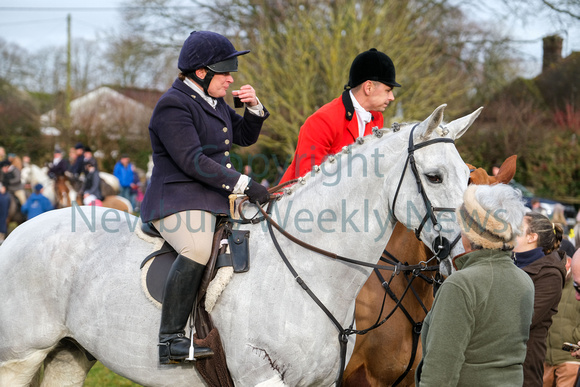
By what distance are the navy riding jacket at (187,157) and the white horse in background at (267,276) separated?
0.28 metres

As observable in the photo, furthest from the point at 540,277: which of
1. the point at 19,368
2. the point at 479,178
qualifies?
the point at 19,368

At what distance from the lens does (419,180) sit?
302 cm

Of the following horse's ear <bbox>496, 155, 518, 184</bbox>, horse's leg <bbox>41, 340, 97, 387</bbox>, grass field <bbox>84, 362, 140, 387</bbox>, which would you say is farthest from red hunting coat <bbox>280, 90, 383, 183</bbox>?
grass field <bbox>84, 362, 140, 387</bbox>

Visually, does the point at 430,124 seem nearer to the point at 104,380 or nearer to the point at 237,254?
the point at 237,254

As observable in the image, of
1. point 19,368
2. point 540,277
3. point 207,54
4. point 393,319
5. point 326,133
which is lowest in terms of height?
point 19,368

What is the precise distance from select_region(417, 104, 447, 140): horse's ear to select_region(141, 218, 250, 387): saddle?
1167mm

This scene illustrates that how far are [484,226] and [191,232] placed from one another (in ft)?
5.44

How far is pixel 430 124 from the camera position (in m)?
2.98

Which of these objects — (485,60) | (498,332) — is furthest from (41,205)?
(485,60)

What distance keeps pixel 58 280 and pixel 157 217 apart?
889mm

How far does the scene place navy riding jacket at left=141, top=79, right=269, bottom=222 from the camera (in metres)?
3.21

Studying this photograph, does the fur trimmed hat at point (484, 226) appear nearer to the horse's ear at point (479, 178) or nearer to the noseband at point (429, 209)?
the noseband at point (429, 209)

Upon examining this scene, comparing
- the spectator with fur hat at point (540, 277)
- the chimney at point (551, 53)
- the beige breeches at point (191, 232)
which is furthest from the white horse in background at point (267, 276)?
the chimney at point (551, 53)

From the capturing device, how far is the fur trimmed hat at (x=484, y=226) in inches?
93.4
